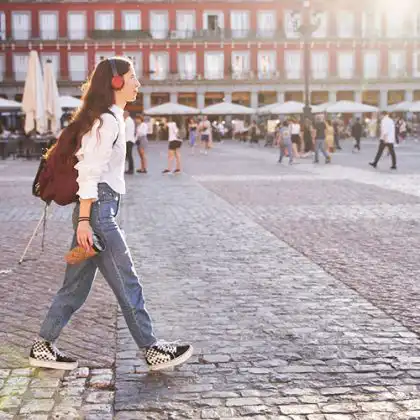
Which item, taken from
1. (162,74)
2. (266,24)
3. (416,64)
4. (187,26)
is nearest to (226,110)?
(162,74)

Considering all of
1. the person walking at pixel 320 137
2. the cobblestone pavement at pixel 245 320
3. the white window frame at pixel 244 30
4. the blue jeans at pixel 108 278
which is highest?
the white window frame at pixel 244 30

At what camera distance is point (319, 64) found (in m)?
61.2

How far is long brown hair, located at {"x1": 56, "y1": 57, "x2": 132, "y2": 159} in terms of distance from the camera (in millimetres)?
3994

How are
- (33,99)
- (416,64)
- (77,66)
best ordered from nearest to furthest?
(33,99) < (77,66) < (416,64)

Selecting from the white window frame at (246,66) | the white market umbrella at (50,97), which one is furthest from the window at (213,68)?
the white market umbrella at (50,97)

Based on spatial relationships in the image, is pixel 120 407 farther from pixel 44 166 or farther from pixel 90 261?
pixel 44 166

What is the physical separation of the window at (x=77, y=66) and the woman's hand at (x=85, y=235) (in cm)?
5587

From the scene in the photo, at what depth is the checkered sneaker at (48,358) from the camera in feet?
13.9

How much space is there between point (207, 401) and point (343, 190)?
1095 cm

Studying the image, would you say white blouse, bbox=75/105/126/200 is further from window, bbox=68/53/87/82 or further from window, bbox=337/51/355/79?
window, bbox=337/51/355/79

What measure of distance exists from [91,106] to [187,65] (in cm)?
5674

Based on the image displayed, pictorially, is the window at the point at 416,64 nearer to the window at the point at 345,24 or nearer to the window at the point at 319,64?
the window at the point at 345,24

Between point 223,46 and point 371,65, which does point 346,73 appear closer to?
point 371,65

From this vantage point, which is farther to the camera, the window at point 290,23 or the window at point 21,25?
the window at point 290,23
